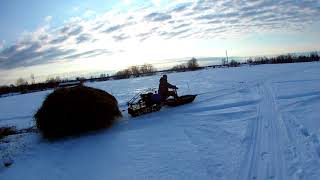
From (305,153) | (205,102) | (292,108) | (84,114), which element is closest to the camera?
(305,153)

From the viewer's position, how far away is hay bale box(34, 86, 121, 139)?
12.4 meters

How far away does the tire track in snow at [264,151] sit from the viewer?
6992 mm

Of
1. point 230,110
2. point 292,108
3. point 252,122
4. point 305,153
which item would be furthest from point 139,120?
point 305,153

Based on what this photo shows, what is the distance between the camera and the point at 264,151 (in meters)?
8.41

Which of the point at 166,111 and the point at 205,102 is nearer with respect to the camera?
the point at 166,111

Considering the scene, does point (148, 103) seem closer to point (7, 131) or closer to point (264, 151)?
point (7, 131)

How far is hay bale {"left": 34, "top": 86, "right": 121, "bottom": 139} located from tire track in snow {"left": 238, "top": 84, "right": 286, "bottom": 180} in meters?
5.40

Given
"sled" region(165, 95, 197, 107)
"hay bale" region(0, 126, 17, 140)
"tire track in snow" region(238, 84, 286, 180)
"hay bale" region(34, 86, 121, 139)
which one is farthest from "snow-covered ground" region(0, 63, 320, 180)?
"sled" region(165, 95, 197, 107)

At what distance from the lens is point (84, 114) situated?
1272 centimetres

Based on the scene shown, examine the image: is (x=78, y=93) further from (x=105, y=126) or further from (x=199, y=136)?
(x=199, y=136)

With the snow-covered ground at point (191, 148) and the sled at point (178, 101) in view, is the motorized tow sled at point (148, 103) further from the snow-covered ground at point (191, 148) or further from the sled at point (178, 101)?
the snow-covered ground at point (191, 148)

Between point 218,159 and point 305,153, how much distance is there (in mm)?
1925

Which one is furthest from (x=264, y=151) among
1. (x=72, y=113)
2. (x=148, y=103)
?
(x=148, y=103)

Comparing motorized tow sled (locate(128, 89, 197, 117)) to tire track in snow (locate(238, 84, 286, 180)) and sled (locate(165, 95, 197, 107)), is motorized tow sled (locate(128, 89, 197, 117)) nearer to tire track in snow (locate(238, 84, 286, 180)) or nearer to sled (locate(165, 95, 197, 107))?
sled (locate(165, 95, 197, 107))
